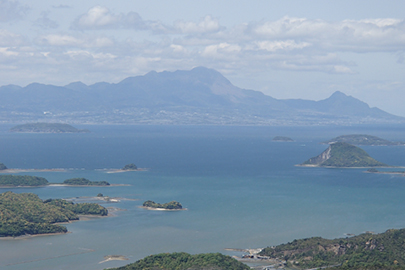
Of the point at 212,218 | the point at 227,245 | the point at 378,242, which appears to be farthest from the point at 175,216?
the point at 378,242

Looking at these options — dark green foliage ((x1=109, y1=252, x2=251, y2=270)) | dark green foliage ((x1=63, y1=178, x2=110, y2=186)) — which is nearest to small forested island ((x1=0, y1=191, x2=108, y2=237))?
dark green foliage ((x1=109, y1=252, x2=251, y2=270))

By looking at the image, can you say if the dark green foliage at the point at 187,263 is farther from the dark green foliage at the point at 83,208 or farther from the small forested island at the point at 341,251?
the dark green foliage at the point at 83,208

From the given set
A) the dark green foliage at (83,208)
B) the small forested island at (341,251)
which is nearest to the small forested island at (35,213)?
the dark green foliage at (83,208)

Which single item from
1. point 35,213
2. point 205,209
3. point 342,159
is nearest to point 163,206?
point 205,209

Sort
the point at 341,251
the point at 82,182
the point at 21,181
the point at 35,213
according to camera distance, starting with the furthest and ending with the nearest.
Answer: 1. the point at 82,182
2. the point at 21,181
3. the point at 35,213
4. the point at 341,251

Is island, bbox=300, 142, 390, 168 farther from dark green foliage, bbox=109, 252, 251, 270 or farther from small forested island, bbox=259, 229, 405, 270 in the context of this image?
dark green foliage, bbox=109, 252, 251, 270

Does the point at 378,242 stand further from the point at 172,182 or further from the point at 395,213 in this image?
the point at 172,182

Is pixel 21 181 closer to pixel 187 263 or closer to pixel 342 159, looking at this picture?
pixel 187 263

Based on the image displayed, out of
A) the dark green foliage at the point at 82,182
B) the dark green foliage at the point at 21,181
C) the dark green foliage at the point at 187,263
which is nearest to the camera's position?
the dark green foliage at the point at 187,263
